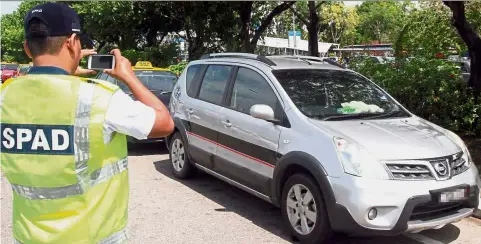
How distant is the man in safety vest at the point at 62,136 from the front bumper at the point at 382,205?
2.40m

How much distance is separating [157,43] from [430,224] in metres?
22.5

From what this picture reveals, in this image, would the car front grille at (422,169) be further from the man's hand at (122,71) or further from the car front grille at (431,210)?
the man's hand at (122,71)

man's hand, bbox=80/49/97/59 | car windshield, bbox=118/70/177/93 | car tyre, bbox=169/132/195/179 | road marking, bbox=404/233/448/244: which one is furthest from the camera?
car windshield, bbox=118/70/177/93

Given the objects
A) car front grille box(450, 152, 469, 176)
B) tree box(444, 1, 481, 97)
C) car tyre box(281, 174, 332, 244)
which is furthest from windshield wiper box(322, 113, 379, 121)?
tree box(444, 1, 481, 97)

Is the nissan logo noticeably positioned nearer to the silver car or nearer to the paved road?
the silver car

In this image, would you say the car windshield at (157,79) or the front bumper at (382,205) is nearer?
the front bumper at (382,205)

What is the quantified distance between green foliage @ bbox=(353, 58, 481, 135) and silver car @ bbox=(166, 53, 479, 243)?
2.75m

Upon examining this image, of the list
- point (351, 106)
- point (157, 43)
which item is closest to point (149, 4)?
point (157, 43)

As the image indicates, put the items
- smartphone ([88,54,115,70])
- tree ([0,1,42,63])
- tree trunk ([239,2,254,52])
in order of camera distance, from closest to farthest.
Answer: smartphone ([88,54,115,70]) → tree trunk ([239,2,254,52]) → tree ([0,1,42,63])

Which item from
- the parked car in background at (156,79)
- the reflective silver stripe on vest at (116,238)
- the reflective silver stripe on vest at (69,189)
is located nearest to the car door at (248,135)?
the reflective silver stripe on vest at (116,238)

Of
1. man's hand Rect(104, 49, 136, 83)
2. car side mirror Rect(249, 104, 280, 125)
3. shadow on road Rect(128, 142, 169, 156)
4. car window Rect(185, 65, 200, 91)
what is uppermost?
man's hand Rect(104, 49, 136, 83)

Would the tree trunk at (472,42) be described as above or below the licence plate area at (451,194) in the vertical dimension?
above

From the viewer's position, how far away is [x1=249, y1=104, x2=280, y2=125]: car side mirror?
459cm

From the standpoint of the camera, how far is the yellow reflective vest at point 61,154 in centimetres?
168
